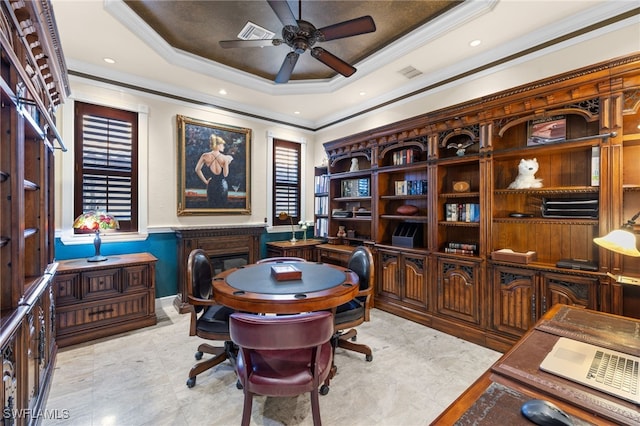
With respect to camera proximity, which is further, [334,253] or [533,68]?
[334,253]

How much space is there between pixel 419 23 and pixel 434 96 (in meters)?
1.08

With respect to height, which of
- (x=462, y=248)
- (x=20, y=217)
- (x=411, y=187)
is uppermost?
(x=411, y=187)

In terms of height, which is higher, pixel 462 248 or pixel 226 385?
pixel 462 248

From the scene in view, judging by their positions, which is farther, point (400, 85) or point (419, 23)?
point (400, 85)

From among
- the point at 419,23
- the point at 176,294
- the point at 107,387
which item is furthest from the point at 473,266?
the point at 176,294

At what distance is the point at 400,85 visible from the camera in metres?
4.14

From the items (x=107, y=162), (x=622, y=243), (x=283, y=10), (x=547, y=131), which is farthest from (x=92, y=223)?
(x=547, y=131)

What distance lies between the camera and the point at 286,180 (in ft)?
18.1

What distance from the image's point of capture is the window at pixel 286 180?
5359 mm

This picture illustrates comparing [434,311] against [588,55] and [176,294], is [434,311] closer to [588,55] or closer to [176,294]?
[588,55]

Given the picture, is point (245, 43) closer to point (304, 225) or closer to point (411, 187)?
point (411, 187)

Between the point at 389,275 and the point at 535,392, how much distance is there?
9.84ft

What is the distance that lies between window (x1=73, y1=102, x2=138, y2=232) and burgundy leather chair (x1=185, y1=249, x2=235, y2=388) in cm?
193

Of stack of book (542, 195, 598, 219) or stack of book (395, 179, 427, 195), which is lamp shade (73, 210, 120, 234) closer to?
stack of book (395, 179, 427, 195)
